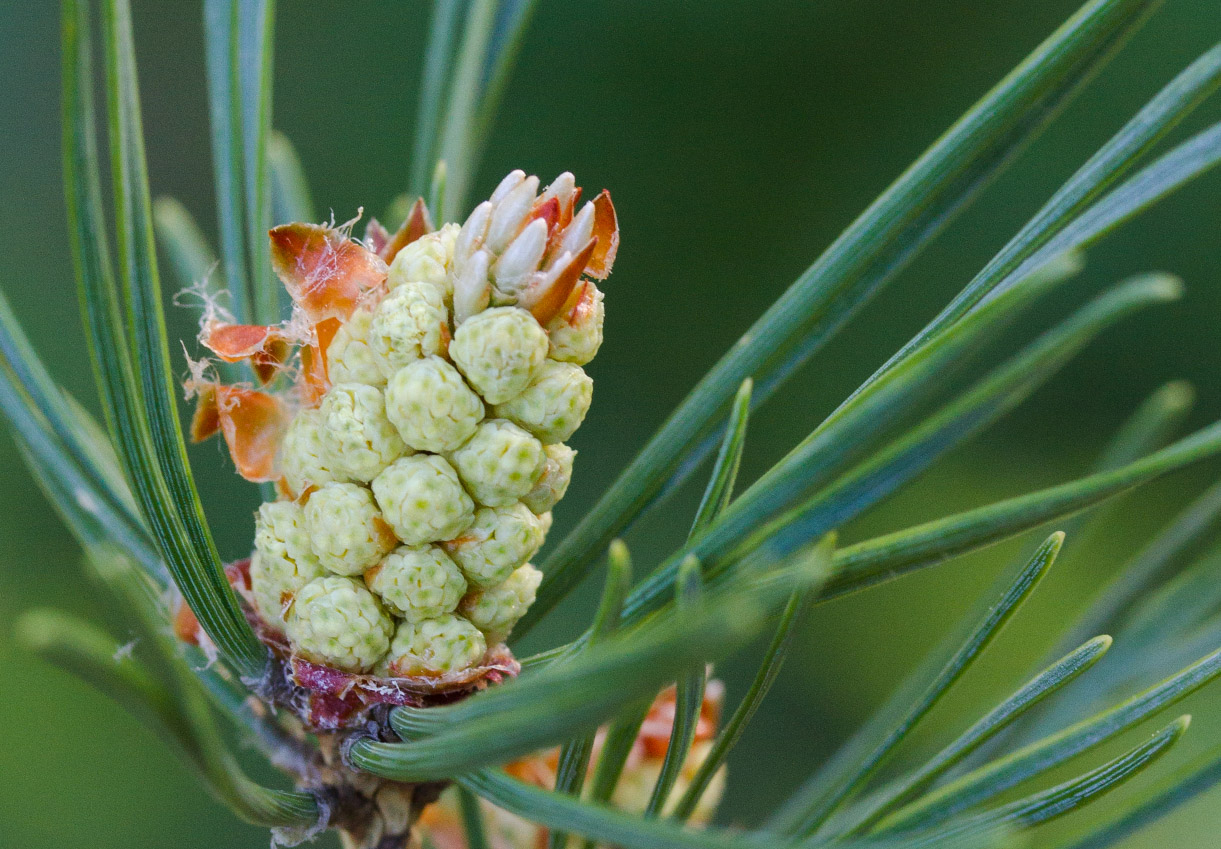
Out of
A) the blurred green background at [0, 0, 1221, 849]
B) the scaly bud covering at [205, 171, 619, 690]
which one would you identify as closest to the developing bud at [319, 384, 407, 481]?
the scaly bud covering at [205, 171, 619, 690]

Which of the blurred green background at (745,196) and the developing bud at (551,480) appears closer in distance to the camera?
the developing bud at (551,480)

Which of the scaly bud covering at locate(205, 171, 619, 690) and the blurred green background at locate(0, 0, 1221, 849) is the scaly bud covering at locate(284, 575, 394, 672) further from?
the blurred green background at locate(0, 0, 1221, 849)

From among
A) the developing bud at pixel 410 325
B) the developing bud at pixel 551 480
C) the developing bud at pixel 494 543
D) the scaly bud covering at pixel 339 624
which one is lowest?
the scaly bud covering at pixel 339 624

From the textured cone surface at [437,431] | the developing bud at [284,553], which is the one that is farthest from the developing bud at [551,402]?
the developing bud at [284,553]

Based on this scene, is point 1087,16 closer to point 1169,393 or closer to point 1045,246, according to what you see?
point 1045,246

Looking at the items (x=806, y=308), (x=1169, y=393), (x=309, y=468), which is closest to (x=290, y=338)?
(x=309, y=468)

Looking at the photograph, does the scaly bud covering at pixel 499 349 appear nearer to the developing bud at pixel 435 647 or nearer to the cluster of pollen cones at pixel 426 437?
the cluster of pollen cones at pixel 426 437
